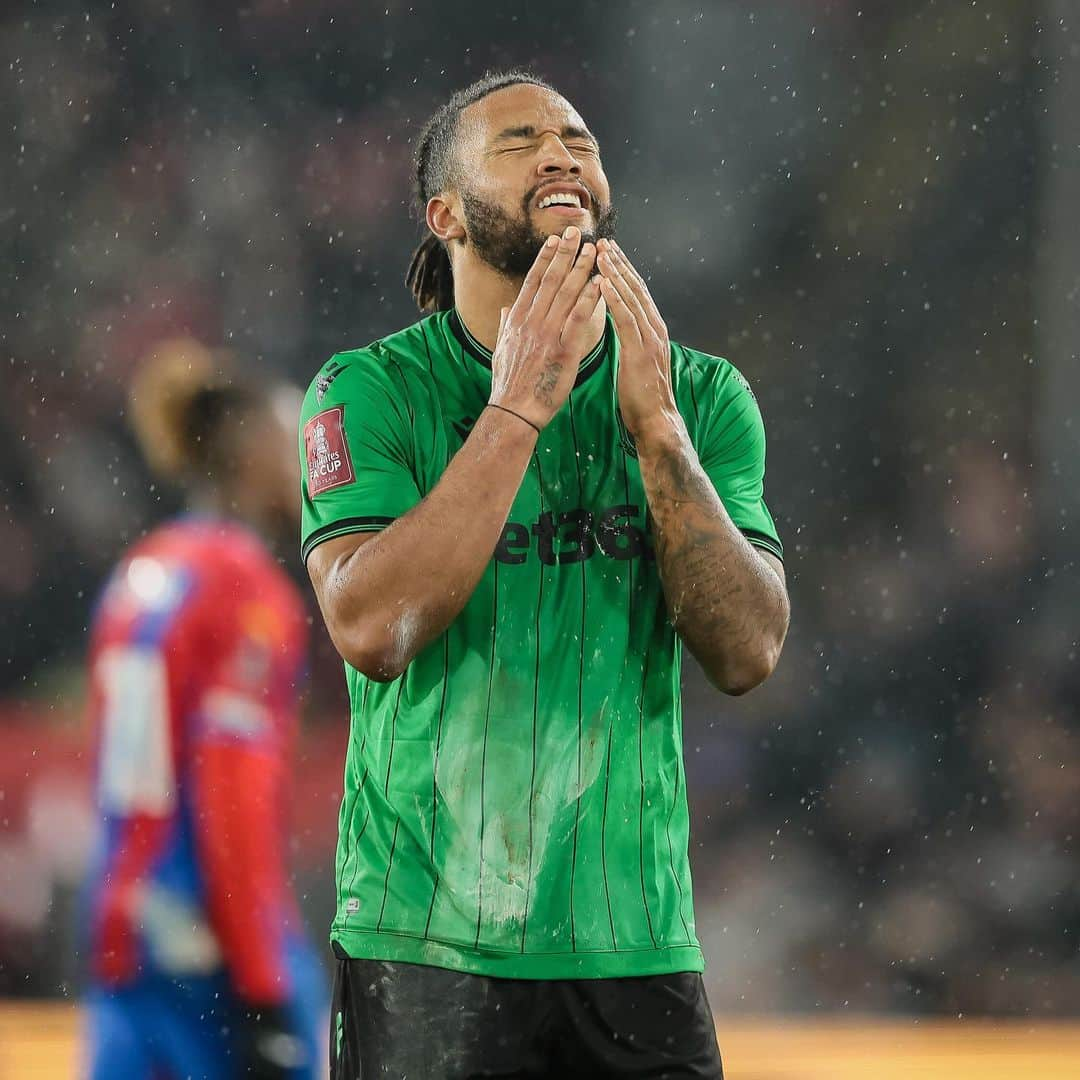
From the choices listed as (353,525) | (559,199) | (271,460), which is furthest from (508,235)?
(271,460)

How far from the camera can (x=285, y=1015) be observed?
3.72 meters

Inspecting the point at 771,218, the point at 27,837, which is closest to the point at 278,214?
the point at 771,218

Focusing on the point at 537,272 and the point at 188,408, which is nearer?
the point at 537,272

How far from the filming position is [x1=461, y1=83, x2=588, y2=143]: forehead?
72.8 inches

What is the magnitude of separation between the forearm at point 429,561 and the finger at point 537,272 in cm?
19

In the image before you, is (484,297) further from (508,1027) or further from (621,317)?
(508,1027)

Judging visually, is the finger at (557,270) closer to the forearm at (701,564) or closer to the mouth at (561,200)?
the mouth at (561,200)

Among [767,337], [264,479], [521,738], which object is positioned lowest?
[521,738]

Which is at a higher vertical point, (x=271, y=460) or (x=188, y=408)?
(x=188, y=408)

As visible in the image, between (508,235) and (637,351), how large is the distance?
25 cm

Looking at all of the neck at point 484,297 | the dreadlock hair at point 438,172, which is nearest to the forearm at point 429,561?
the neck at point 484,297

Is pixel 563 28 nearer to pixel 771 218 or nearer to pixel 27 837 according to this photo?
pixel 771 218

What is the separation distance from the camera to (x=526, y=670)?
1.59 metres

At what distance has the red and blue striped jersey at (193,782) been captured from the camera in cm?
386
